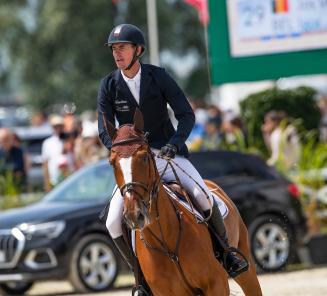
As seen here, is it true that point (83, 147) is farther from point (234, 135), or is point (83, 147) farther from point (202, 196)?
point (202, 196)

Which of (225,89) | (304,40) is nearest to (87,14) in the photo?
(225,89)

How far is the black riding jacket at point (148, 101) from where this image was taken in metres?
8.92

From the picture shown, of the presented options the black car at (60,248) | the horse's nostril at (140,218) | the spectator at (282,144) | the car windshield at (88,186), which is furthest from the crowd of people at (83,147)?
the horse's nostril at (140,218)

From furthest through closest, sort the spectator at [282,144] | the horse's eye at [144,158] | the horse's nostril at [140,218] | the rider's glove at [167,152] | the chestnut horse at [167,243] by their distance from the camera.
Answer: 1. the spectator at [282,144]
2. the rider's glove at [167,152]
3. the chestnut horse at [167,243]
4. the horse's eye at [144,158]
5. the horse's nostril at [140,218]

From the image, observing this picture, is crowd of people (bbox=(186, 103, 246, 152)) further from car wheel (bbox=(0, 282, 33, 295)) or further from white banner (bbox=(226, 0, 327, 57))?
car wheel (bbox=(0, 282, 33, 295))

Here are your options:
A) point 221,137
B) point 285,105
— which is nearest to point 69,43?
point 285,105

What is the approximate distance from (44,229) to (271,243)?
3.24m

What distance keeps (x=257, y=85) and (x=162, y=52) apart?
57.8ft

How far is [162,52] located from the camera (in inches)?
2099

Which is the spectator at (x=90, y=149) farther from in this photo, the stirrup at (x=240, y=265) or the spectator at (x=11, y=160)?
the stirrup at (x=240, y=265)

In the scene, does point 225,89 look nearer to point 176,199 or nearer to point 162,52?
point 162,52

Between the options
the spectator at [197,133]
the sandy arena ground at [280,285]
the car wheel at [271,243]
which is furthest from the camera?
the spectator at [197,133]

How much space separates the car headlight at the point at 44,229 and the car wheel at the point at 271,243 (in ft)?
9.09

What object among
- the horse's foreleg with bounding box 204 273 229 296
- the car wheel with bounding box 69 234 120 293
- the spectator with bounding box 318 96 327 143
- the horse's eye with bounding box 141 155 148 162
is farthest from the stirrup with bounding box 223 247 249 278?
the spectator with bounding box 318 96 327 143
